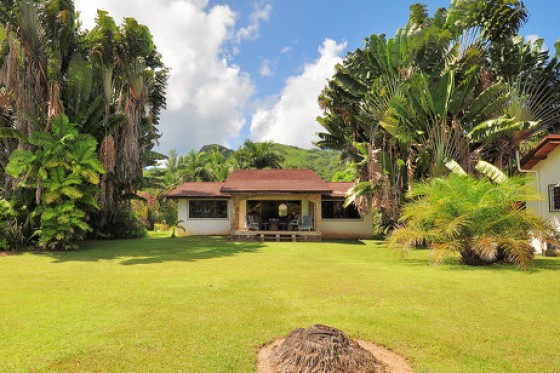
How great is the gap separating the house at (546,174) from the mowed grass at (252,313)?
3127 mm

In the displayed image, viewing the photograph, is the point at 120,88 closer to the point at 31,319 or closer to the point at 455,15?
the point at 31,319

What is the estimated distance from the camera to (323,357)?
10.6ft

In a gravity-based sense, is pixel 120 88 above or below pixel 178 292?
above

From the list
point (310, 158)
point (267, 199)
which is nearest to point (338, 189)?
point (267, 199)

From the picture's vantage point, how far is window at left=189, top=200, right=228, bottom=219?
20.8 metres

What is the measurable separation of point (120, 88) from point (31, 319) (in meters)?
13.2

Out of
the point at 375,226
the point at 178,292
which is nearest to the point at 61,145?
the point at 178,292

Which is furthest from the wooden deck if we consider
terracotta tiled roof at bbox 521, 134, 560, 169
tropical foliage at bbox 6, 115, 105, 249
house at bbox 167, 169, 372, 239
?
terracotta tiled roof at bbox 521, 134, 560, 169

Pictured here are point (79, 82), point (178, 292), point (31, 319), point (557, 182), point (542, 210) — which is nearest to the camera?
point (31, 319)

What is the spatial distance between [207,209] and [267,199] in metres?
4.26

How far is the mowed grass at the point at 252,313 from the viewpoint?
3.73 m

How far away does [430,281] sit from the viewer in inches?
298

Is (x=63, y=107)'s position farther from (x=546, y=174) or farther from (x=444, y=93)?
(x=546, y=174)

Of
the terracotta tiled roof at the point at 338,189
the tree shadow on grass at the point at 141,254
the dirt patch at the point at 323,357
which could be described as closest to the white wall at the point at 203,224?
the terracotta tiled roof at the point at 338,189
